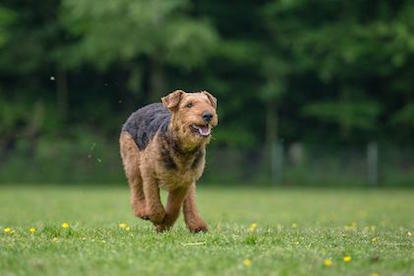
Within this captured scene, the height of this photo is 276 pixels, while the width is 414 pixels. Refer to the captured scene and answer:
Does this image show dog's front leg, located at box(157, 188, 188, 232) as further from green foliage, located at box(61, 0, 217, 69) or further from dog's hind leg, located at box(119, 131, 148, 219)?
green foliage, located at box(61, 0, 217, 69)

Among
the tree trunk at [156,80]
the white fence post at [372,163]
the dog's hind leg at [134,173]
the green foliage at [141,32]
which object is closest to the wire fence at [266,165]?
the white fence post at [372,163]

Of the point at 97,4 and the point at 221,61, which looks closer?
the point at 97,4

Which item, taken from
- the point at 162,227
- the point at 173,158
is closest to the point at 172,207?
the point at 162,227

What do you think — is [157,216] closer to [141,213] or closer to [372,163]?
[141,213]

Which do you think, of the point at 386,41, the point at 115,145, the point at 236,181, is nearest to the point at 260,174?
the point at 236,181

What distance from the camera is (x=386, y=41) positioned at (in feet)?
110

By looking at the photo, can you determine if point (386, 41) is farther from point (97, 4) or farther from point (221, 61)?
point (97, 4)

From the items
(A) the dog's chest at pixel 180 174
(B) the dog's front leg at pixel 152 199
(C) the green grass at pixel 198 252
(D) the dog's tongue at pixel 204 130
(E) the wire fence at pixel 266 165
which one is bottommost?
(E) the wire fence at pixel 266 165

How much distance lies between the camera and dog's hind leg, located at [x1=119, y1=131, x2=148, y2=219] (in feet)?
32.9

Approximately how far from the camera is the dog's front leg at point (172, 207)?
9.56 m

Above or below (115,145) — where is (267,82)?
above

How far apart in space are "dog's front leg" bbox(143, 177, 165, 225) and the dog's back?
0.55 m

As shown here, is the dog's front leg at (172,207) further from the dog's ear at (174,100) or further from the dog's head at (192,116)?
the dog's ear at (174,100)

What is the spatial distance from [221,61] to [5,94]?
28.9 feet
